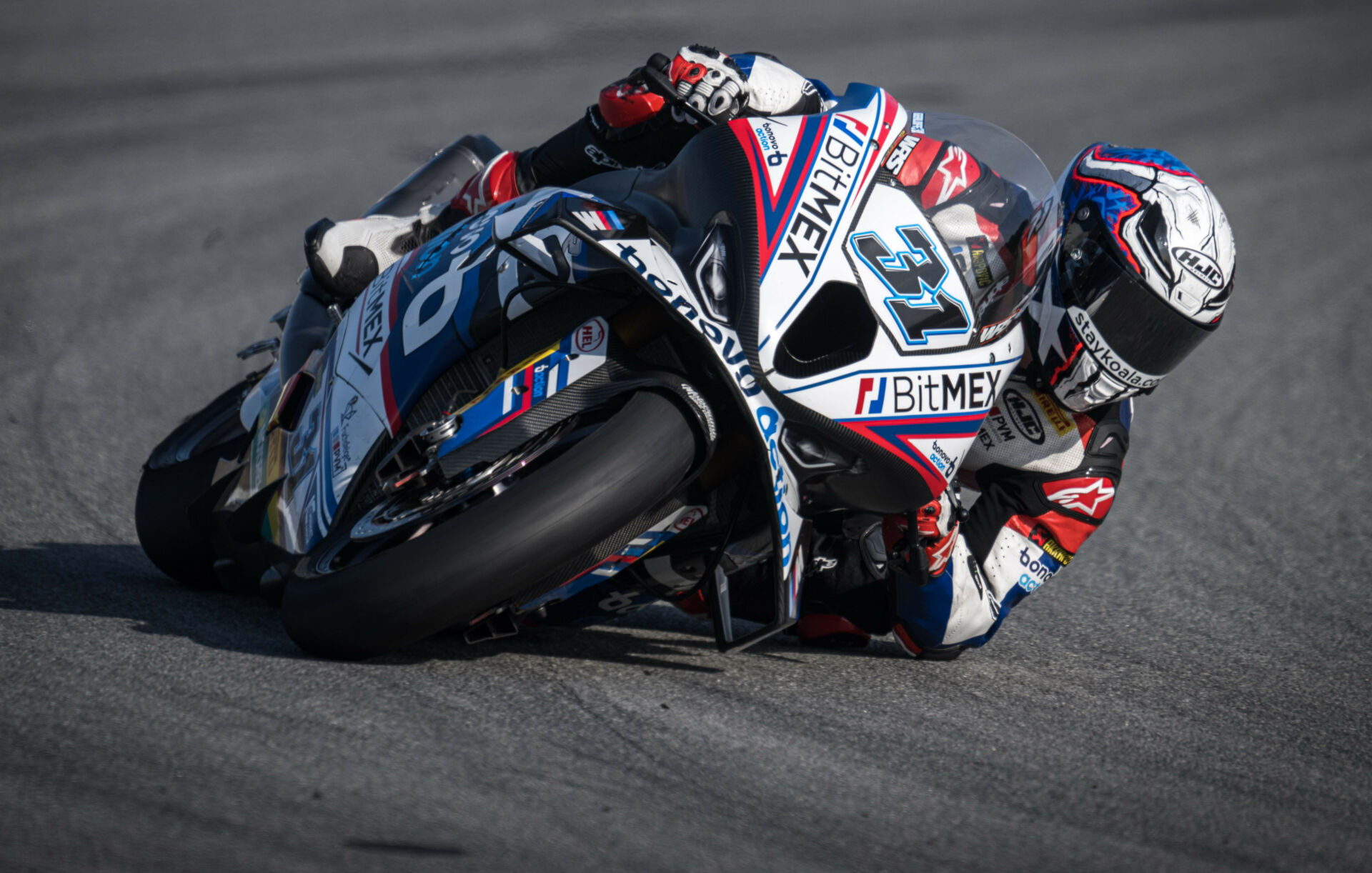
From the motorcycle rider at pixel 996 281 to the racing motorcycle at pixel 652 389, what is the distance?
0.18m

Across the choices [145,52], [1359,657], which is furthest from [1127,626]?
[145,52]

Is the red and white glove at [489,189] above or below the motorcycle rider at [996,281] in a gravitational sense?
above

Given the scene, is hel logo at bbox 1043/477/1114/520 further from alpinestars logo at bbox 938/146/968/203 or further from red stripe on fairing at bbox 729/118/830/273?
red stripe on fairing at bbox 729/118/830/273

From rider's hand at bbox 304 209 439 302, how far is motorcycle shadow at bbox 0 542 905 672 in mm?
909

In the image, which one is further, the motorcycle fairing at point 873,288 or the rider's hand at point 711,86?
the rider's hand at point 711,86

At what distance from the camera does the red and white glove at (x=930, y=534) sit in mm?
3293

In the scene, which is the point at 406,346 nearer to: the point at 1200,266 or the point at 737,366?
the point at 737,366

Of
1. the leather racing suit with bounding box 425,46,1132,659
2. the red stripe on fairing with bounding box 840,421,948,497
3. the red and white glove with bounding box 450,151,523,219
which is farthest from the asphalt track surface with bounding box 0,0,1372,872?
the red and white glove with bounding box 450,151,523,219

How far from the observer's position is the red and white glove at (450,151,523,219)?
12.0 feet

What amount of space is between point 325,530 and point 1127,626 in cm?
257

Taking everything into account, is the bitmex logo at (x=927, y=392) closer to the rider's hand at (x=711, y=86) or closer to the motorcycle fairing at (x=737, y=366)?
the motorcycle fairing at (x=737, y=366)

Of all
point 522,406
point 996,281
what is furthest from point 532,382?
point 996,281

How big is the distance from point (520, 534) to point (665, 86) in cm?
131

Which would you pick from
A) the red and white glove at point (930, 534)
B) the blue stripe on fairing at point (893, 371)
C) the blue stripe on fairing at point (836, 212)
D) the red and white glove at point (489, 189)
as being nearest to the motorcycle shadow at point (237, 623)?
the red and white glove at point (930, 534)
